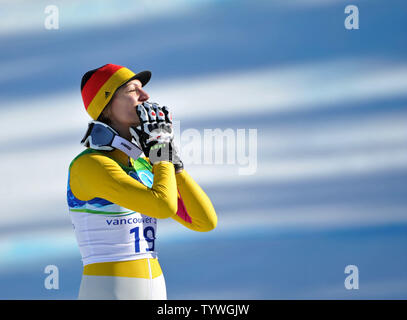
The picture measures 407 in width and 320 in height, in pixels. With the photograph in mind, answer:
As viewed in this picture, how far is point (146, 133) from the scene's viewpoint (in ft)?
17.2

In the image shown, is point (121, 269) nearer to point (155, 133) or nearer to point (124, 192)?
point (124, 192)

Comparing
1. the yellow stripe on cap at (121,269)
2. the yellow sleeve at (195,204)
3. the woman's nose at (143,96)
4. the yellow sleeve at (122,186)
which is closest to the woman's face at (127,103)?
the woman's nose at (143,96)

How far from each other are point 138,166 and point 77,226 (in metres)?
0.68

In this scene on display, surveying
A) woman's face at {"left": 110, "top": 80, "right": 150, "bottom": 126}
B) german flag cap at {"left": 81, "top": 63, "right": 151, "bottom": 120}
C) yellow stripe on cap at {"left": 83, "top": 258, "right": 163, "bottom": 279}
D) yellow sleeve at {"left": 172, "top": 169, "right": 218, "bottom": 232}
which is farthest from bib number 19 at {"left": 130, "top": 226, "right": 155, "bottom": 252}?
german flag cap at {"left": 81, "top": 63, "right": 151, "bottom": 120}

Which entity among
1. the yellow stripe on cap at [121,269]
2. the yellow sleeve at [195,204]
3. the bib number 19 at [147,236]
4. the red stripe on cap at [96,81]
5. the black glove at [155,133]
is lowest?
the yellow stripe on cap at [121,269]

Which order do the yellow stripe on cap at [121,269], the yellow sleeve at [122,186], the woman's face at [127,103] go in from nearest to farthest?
1. the yellow sleeve at [122,186]
2. the yellow stripe on cap at [121,269]
3. the woman's face at [127,103]

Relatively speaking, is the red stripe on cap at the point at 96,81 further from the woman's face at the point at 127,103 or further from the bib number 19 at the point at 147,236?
the bib number 19 at the point at 147,236

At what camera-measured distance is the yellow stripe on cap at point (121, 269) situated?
5.12 metres

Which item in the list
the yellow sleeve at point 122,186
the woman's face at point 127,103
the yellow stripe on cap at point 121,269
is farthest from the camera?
the woman's face at point 127,103

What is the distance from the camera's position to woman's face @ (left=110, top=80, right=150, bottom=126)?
546 centimetres

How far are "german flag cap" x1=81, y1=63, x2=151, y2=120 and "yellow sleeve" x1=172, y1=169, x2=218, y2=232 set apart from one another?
79 cm
